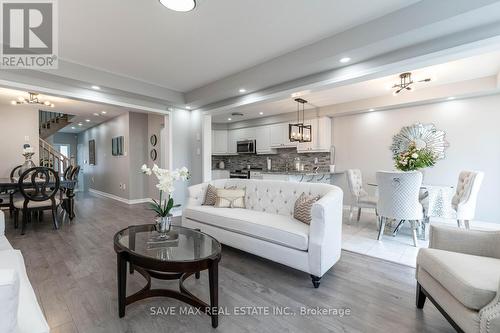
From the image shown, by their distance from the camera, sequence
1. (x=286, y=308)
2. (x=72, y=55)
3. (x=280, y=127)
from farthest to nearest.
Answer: (x=280, y=127)
(x=72, y=55)
(x=286, y=308)

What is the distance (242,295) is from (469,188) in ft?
11.1

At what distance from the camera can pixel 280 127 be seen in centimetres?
659

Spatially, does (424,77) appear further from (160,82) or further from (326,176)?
Result: (160,82)

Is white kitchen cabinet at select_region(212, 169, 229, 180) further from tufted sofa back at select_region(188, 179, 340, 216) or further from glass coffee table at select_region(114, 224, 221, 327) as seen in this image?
glass coffee table at select_region(114, 224, 221, 327)

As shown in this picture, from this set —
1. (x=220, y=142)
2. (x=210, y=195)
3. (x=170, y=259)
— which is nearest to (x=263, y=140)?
(x=220, y=142)

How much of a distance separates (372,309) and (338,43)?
8.60ft

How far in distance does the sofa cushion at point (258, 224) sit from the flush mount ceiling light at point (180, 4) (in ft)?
7.16

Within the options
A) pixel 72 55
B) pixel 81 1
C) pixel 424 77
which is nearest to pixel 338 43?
pixel 424 77

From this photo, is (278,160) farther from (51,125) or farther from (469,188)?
(51,125)

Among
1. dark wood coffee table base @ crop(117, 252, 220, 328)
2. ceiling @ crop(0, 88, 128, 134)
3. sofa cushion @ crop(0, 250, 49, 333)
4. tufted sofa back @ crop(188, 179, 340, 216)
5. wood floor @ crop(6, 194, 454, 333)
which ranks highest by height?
ceiling @ crop(0, 88, 128, 134)

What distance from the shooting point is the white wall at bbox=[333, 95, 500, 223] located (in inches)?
160

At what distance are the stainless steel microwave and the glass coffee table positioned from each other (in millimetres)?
5176

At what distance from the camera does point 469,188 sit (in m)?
3.21

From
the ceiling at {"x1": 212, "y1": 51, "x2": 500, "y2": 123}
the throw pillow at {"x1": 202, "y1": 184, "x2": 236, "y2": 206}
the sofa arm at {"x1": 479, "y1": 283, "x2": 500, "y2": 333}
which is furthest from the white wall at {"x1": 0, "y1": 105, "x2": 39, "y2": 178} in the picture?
the sofa arm at {"x1": 479, "y1": 283, "x2": 500, "y2": 333}
